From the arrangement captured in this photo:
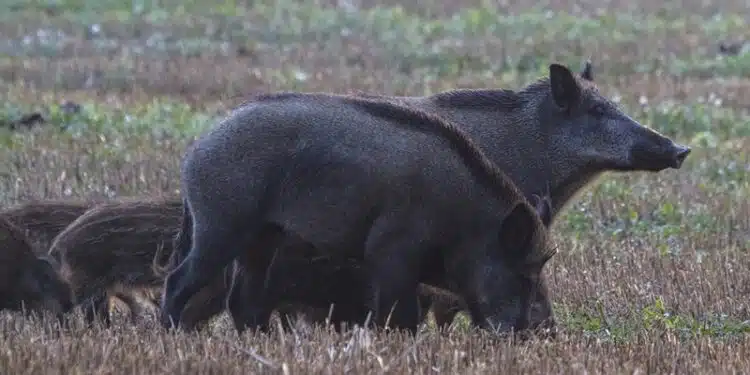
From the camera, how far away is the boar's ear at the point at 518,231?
8.29 metres

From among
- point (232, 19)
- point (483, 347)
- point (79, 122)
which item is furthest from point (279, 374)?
point (232, 19)

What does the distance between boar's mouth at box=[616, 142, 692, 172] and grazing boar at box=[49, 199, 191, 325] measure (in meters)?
2.98

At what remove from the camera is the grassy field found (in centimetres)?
704

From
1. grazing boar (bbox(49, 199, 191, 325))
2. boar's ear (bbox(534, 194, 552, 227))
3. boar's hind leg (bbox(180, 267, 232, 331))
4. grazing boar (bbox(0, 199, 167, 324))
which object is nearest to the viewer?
boar's ear (bbox(534, 194, 552, 227))

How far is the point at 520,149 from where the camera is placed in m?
9.80

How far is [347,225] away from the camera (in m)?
8.44

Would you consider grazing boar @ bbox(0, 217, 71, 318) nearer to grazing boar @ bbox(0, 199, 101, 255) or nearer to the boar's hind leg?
grazing boar @ bbox(0, 199, 101, 255)

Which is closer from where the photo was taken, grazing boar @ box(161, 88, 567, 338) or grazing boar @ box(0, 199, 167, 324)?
grazing boar @ box(161, 88, 567, 338)

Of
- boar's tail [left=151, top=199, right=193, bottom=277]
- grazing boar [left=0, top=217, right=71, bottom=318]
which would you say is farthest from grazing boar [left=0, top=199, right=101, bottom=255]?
boar's tail [left=151, top=199, right=193, bottom=277]

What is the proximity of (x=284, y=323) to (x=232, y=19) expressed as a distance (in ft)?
57.0

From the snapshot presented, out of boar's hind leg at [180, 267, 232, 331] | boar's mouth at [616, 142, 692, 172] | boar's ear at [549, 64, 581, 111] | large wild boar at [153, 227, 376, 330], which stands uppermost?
boar's ear at [549, 64, 581, 111]

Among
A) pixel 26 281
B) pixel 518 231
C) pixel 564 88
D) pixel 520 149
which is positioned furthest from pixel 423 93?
pixel 518 231

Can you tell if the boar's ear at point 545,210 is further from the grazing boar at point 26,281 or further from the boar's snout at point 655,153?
the grazing boar at point 26,281

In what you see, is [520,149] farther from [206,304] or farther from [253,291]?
[206,304]
